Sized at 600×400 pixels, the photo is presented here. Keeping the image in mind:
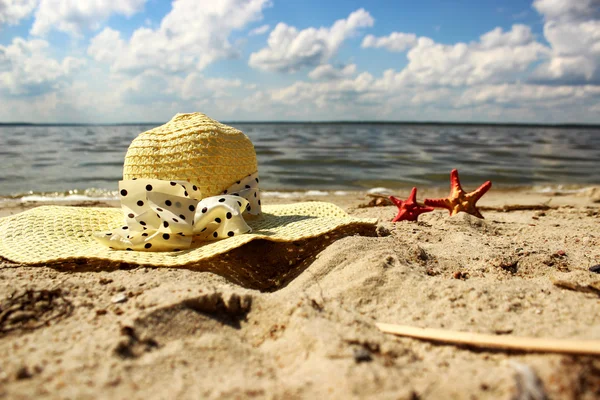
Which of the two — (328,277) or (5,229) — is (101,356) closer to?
(328,277)

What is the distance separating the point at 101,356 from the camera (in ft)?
4.61

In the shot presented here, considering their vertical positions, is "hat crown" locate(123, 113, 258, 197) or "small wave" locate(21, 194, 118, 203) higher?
"hat crown" locate(123, 113, 258, 197)

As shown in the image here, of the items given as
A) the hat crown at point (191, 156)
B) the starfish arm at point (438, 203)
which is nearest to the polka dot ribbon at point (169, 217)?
the hat crown at point (191, 156)

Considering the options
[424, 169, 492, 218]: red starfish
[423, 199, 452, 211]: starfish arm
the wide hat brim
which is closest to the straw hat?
the wide hat brim

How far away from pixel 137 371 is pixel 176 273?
3.09 ft

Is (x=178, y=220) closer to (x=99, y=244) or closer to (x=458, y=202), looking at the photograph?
(x=99, y=244)

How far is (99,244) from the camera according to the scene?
2764 mm

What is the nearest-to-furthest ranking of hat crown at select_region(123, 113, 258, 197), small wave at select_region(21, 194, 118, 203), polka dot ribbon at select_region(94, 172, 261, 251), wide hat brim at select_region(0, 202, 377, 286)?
1. wide hat brim at select_region(0, 202, 377, 286)
2. polka dot ribbon at select_region(94, 172, 261, 251)
3. hat crown at select_region(123, 113, 258, 197)
4. small wave at select_region(21, 194, 118, 203)

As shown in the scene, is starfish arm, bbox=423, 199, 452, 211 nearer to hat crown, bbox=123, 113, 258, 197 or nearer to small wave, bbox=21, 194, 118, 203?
hat crown, bbox=123, 113, 258, 197

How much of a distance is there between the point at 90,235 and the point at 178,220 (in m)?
0.81

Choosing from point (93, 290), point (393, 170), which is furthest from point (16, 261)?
point (393, 170)

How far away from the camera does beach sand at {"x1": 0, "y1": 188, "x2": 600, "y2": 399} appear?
4.11 ft

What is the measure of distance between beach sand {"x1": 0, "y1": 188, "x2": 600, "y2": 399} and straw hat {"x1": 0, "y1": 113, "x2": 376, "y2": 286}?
200 millimetres

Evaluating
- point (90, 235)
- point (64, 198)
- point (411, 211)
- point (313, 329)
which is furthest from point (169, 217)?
point (64, 198)
